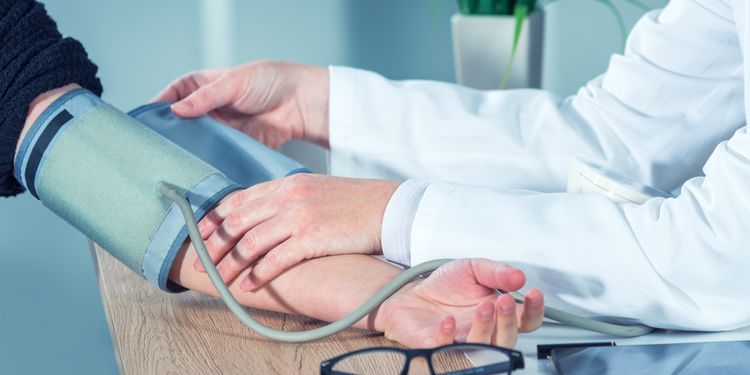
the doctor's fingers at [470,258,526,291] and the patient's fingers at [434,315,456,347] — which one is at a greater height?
the doctor's fingers at [470,258,526,291]

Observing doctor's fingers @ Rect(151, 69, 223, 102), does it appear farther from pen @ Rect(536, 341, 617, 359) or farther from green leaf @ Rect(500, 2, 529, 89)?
green leaf @ Rect(500, 2, 529, 89)

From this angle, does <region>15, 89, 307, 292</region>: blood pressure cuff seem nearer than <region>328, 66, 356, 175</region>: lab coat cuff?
Yes

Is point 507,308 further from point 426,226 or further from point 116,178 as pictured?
point 116,178

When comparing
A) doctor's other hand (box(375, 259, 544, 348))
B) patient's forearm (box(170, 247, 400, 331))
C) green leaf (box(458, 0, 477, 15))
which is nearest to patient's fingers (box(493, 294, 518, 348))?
doctor's other hand (box(375, 259, 544, 348))

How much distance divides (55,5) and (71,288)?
0.63 meters

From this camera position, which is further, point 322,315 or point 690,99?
point 690,99

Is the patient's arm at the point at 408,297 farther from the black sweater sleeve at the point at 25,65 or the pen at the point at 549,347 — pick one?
the black sweater sleeve at the point at 25,65

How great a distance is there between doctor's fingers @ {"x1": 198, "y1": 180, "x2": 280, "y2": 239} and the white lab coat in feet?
0.36

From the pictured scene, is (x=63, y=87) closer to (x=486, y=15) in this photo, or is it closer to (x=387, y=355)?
(x=387, y=355)

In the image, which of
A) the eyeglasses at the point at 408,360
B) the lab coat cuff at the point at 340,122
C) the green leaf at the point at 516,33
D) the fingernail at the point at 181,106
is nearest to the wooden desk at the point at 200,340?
the eyeglasses at the point at 408,360

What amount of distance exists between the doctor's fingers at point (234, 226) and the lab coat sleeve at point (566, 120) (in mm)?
324

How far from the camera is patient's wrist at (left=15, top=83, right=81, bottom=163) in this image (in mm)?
828

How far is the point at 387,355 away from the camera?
628mm

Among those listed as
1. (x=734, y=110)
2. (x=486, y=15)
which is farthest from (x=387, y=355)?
(x=486, y=15)
